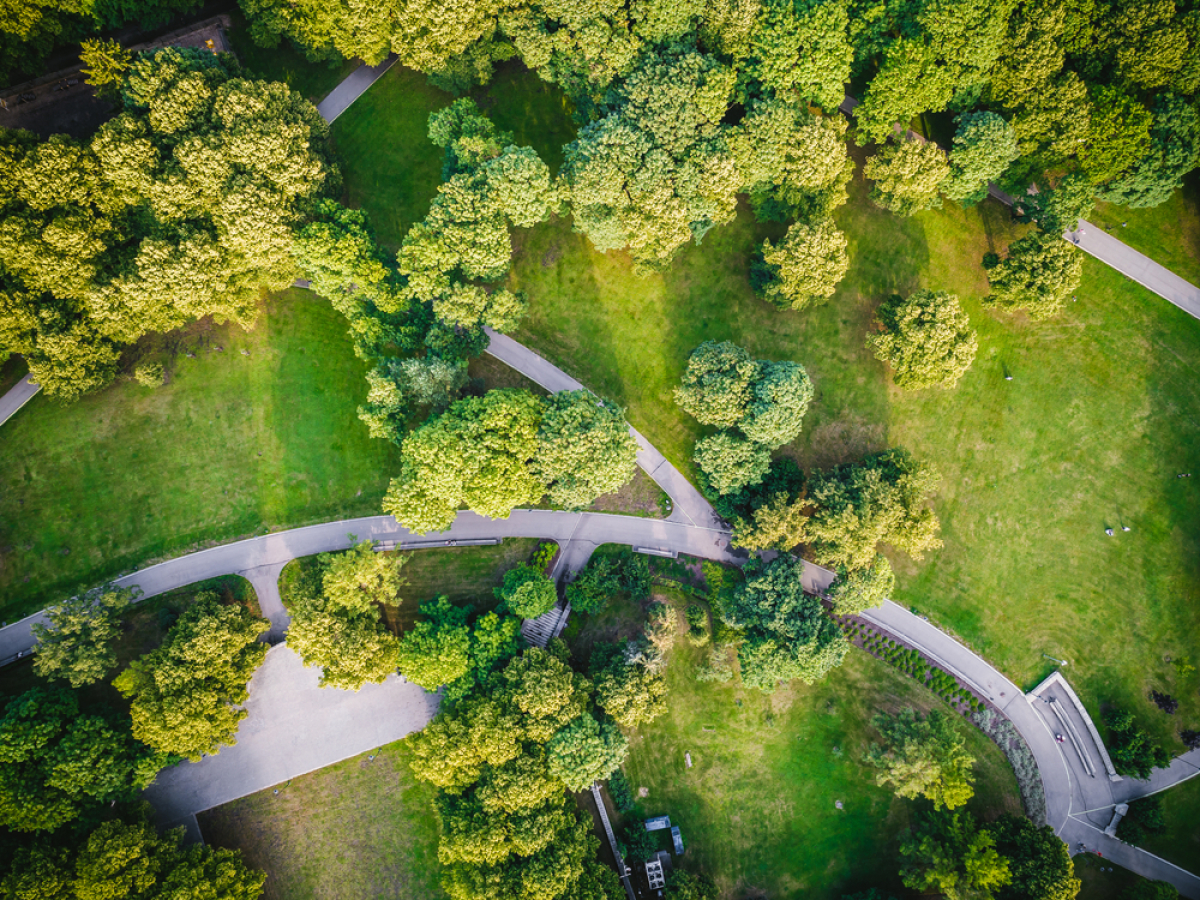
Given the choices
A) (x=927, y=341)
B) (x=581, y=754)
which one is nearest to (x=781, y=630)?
(x=581, y=754)

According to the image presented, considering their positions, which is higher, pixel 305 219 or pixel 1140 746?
pixel 305 219

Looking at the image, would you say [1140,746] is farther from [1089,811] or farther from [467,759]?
[467,759]

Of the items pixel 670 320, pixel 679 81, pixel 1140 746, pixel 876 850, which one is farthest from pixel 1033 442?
pixel 679 81

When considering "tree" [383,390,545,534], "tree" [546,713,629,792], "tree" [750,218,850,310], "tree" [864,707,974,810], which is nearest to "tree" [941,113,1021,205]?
"tree" [750,218,850,310]

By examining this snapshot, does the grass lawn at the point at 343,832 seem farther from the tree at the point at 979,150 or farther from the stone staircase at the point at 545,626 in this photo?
the tree at the point at 979,150

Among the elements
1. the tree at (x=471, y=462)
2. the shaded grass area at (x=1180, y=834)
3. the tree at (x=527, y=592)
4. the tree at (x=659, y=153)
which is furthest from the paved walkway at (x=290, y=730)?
the shaded grass area at (x=1180, y=834)

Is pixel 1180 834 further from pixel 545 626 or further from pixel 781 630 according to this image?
pixel 545 626

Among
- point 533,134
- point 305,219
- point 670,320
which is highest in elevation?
point 533,134
